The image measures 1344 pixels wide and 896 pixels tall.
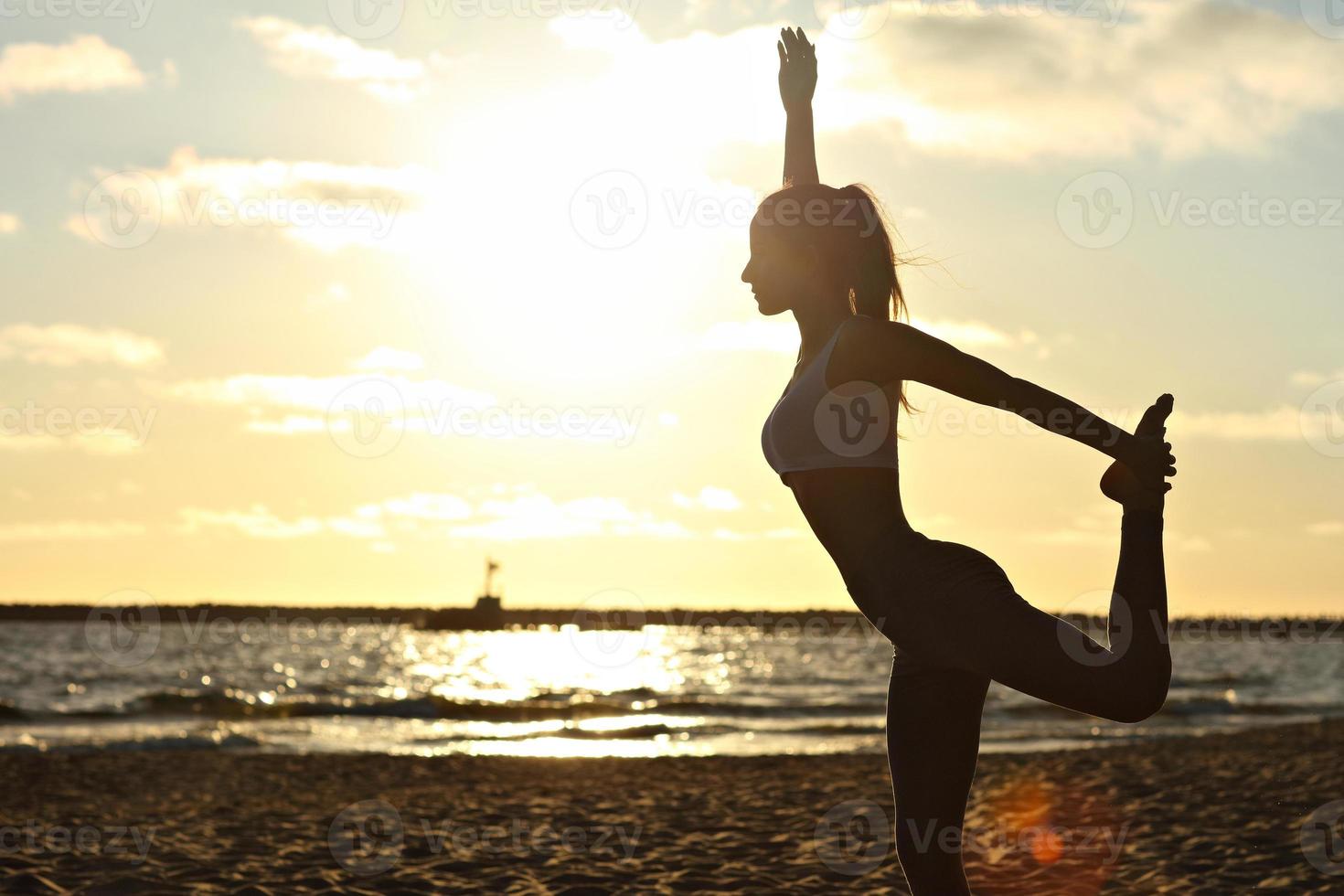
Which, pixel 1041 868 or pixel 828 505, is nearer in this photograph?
pixel 828 505

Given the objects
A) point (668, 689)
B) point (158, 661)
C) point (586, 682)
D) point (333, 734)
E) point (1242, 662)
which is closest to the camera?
point (333, 734)

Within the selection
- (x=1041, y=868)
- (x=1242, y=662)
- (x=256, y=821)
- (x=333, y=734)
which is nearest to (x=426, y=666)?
(x=333, y=734)

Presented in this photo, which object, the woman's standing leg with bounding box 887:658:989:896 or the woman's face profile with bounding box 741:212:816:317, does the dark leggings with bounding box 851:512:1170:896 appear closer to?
the woman's standing leg with bounding box 887:658:989:896

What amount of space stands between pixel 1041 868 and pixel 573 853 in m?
3.26

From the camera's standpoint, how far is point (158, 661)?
50500mm

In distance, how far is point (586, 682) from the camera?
43.9 metres

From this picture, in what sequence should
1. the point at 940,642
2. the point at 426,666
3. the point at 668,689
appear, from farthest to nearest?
the point at 426,666 < the point at 668,689 < the point at 940,642

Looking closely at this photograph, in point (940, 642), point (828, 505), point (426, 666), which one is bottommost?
point (426, 666)

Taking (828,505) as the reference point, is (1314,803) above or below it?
below

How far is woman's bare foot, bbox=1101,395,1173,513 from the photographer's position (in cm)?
243

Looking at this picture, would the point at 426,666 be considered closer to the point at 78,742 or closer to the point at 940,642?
the point at 78,742

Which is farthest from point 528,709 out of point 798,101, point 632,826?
point 798,101

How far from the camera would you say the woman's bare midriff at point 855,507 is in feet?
8.28

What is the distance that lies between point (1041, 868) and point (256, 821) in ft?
21.6
